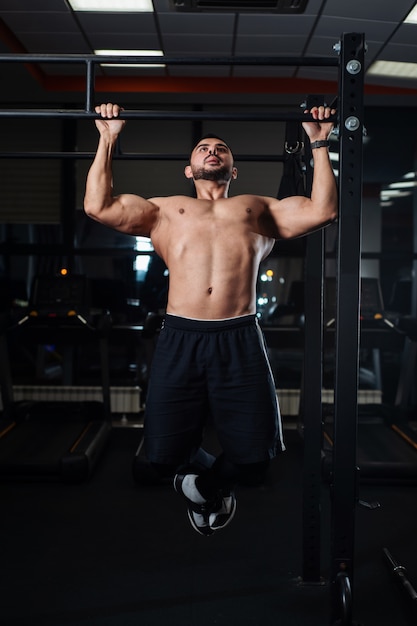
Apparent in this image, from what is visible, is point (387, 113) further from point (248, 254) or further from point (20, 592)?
point (20, 592)

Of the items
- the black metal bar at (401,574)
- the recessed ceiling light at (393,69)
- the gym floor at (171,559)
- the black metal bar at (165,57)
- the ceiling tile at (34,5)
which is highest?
the ceiling tile at (34,5)

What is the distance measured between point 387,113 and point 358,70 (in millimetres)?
4475

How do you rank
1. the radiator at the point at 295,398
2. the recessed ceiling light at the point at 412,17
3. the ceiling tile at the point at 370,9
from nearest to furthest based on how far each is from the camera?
the ceiling tile at the point at 370,9 < the recessed ceiling light at the point at 412,17 < the radiator at the point at 295,398

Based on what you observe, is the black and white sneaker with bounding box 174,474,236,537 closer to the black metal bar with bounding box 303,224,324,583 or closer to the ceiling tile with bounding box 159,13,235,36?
the black metal bar with bounding box 303,224,324,583

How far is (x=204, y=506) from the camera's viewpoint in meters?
2.60

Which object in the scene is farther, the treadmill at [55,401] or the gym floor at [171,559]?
the treadmill at [55,401]

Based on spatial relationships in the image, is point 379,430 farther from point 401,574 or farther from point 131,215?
point 131,215

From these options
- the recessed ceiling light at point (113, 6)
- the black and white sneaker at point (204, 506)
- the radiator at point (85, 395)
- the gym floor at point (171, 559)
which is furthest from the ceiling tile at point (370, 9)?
the radiator at point (85, 395)

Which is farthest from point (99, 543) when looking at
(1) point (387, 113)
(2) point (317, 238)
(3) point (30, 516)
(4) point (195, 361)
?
(1) point (387, 113)

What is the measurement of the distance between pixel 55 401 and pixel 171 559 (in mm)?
2932

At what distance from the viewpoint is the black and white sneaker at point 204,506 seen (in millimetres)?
2568

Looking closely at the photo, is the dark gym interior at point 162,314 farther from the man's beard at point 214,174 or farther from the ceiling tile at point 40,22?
the man's beard at point 214,174

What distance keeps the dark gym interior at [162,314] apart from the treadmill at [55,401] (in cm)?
2

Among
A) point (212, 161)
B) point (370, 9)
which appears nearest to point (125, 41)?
point (370, 9)
